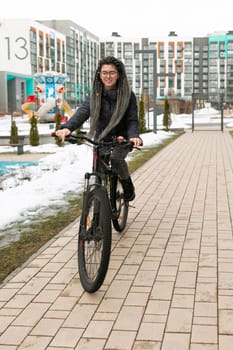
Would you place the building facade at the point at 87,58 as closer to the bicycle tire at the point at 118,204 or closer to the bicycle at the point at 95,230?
the bicycle tire at the point at 118,204

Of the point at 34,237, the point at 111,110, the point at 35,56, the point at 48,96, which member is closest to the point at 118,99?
the point at 111,110

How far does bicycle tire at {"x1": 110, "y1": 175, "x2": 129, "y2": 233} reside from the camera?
5.20 meters

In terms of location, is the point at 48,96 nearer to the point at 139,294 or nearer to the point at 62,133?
the point at 62,133

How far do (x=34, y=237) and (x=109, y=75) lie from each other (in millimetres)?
1949

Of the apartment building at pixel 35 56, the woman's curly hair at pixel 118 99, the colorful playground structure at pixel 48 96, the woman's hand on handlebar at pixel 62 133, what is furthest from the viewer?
the apartment building at pixel 35 56

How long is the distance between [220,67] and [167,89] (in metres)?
15.7

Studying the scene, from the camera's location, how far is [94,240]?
154 inches

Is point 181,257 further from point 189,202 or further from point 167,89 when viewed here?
point 167,89

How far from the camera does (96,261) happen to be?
3.89m

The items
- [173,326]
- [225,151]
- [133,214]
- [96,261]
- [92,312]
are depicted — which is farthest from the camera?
[225,151]

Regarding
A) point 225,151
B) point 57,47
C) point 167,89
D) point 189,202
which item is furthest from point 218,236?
point 167,89

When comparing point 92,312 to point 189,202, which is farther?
point 189,202

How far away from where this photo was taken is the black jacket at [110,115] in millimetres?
4723

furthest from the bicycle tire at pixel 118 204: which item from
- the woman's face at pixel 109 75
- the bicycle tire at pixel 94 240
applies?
the bicycle tire at pixel 94 240
